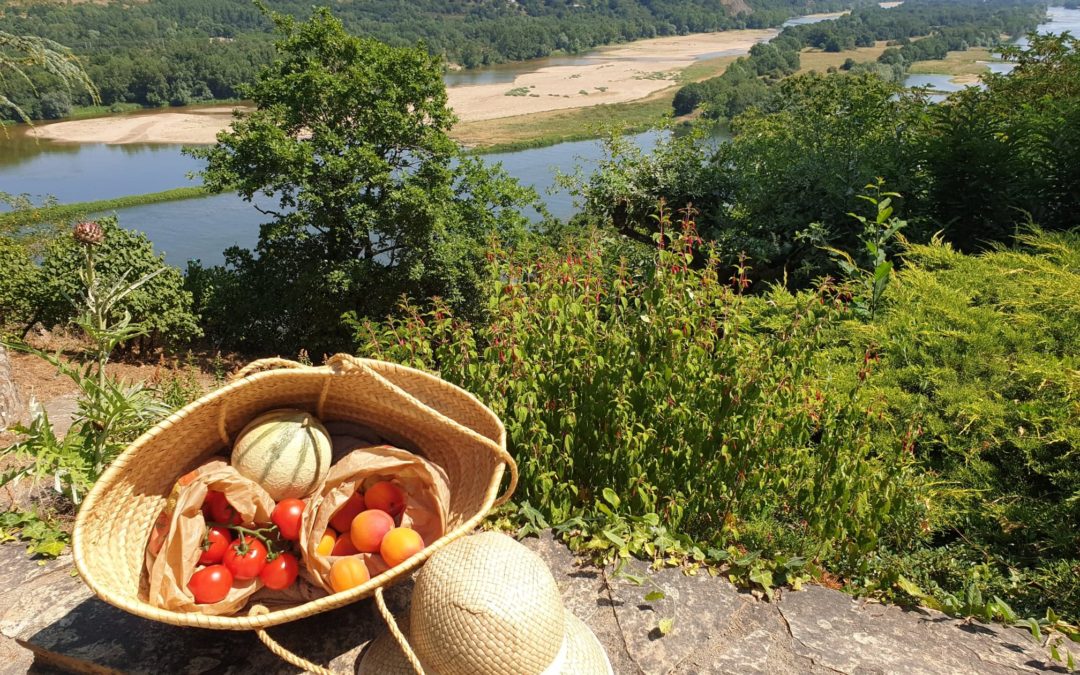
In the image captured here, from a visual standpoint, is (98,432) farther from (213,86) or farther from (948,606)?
(213,86)

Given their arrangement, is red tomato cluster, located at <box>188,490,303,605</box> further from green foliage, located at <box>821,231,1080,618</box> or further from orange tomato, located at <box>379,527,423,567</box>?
green foliage, located at <box>821,231,1080,618</box>

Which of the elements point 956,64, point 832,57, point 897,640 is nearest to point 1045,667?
point 897,640

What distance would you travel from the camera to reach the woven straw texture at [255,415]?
73.5 inches

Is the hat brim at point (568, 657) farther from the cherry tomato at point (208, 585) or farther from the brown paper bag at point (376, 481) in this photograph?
the cherry tomato at point (208, 585)

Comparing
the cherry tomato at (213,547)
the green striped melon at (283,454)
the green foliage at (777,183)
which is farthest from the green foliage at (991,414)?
the cherry tomato at (213,547)

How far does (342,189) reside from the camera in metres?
12.0

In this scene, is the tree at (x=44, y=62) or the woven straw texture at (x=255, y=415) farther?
the tree at (x=44, y=62)

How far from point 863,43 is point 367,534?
89.0 m

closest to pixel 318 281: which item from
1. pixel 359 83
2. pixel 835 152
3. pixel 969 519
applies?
pixel 359 83

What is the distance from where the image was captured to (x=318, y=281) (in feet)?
41.3

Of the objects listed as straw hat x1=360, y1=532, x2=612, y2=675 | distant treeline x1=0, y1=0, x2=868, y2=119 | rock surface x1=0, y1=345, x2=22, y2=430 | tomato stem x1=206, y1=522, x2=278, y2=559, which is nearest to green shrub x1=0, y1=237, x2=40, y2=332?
rock surface x1=0, y1=345, x2=22, y2=430

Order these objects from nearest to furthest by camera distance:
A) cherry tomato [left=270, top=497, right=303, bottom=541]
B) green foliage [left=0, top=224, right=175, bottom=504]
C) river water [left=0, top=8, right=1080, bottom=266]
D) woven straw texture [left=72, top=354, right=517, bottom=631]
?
woven straw texture [left=72, top=354, right=517, bottom=631], cherry tomato [left=270, top=497, right=303, bottom=541], green foliage [left=0, top=224, right=175, bottom=504], river water [left=0, top=8, right=1080, bottom=266]

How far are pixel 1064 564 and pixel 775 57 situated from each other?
66.1m

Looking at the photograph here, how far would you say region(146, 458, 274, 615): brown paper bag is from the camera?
1.95m
